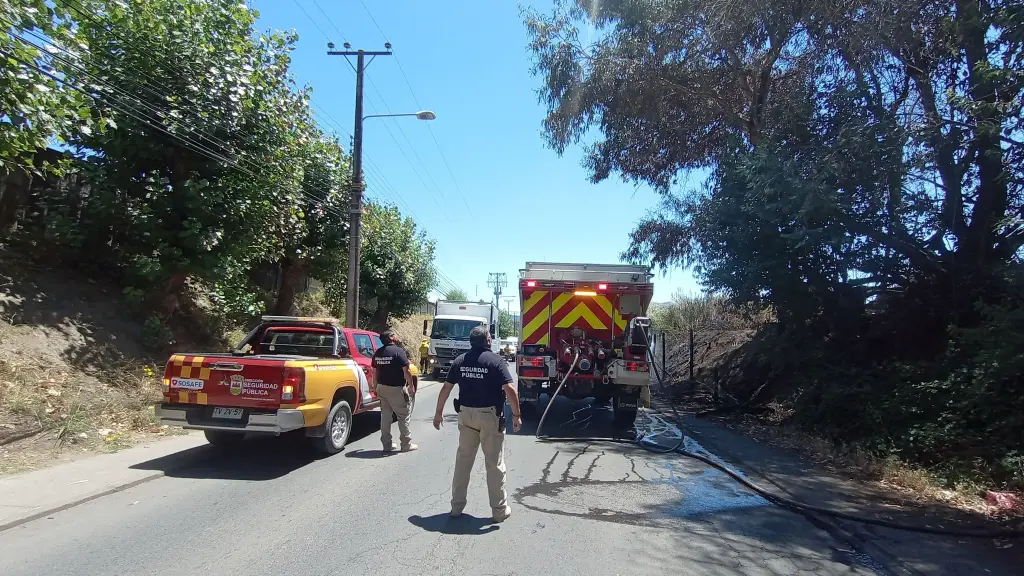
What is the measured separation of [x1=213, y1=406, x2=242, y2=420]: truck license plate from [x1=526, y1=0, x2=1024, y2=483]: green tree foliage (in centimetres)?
803

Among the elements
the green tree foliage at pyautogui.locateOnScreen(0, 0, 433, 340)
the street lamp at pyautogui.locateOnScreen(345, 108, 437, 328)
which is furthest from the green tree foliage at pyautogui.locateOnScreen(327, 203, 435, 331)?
the green tree foliage at pyautogui.locateOnScreen(0, 0, 433, 340)

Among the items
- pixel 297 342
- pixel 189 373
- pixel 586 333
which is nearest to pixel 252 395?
pixel 189 373

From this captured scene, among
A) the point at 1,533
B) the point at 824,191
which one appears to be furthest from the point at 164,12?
the point at 824,191

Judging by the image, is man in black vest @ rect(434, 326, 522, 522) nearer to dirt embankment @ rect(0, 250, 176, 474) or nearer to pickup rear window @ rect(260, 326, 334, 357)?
pickup rear window @ rect(260, 326, 334, 357)

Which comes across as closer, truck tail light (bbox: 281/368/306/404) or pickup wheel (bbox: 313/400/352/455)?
truck tail light (bbox: 281/368/306/404)

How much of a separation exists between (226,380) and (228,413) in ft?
1.30

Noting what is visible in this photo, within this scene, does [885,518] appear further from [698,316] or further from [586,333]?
[698,316]

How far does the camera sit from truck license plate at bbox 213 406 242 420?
287 inches

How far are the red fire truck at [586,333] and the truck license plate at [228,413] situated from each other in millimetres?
5135

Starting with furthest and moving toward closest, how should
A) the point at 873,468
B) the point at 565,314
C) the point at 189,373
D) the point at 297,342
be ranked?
1. the point at 565,314
2. the point at 297,342
3. the point at 873,468
4. the point at 189,373

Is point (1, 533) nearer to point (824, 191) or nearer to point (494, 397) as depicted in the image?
point (494, 397)

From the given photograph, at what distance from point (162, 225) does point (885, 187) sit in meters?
12.2

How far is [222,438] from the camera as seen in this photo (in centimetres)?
851

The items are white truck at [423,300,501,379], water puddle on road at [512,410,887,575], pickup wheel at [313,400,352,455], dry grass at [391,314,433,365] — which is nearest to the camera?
water puddle on road at [512,410,887,575]
